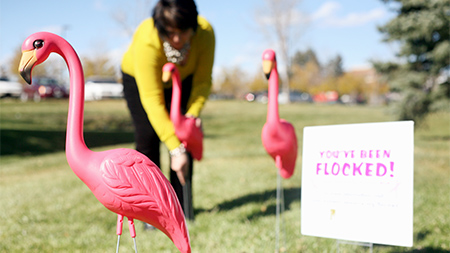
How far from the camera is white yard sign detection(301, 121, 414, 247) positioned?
83.0 inches

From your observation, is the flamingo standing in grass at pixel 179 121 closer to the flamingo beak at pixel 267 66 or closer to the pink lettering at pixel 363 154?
the flamingo beak at pixel 267 66

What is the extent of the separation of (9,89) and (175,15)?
2161cm

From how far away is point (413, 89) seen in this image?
33.9ft

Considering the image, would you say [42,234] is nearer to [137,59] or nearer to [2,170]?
[137,59]

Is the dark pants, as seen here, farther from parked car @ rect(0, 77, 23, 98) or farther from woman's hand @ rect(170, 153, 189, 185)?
parked car @ rect(0, 77, 23, 98)

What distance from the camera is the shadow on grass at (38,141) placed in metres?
10.1

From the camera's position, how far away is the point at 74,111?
189 cm

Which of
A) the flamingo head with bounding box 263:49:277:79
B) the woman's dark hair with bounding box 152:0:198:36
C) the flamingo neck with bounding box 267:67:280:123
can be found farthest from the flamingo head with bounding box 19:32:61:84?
the flamingo neck with bounding box 267:67:280:123

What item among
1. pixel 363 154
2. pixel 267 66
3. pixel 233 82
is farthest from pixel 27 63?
pixel 233 82

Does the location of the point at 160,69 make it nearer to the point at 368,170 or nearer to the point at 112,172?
the point at 112,172

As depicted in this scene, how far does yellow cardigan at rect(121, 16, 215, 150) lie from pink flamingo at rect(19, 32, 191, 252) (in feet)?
2.78

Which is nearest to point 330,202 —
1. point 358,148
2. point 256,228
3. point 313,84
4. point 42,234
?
point 358,148

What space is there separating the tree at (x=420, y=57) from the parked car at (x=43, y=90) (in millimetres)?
18108

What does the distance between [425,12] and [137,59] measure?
8805mm
